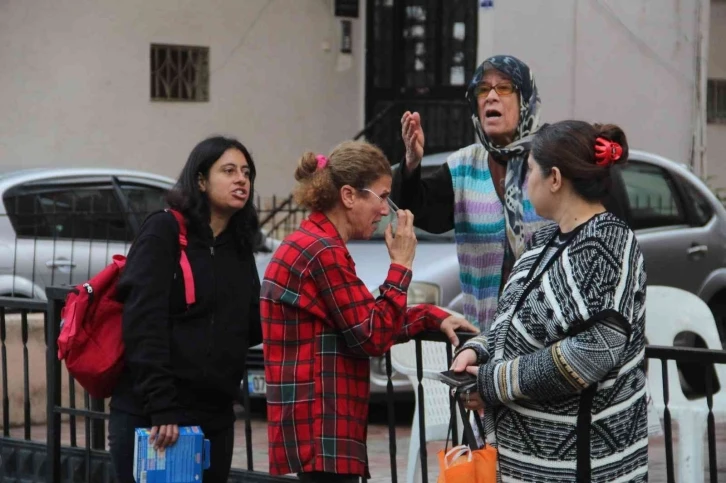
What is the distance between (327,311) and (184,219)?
82 centimetres

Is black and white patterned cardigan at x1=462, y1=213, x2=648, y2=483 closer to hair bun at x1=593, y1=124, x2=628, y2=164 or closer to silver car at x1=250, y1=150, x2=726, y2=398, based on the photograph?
hair bun at x1=593, y1=124, x2=628, y2=164

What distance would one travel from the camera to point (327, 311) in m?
4.30

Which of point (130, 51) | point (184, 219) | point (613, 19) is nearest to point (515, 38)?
point (613, 19)

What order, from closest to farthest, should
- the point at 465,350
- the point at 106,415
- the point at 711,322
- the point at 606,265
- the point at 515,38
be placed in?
the point at 606,265, the point at 465,350, the point at 106,415, the point at 711,322, the point at 515,38

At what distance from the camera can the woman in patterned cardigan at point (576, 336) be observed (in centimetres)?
375

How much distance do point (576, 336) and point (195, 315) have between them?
1.58 metres

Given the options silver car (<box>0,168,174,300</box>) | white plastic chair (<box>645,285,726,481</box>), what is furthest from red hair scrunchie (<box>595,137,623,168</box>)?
silver car (<box>0,168,174,300</box>)

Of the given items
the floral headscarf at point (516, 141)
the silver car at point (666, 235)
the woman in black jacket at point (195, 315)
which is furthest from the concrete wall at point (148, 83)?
the floral headscarf at point (516, 141)

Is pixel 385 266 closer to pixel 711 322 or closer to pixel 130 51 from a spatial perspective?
pixel 711 322

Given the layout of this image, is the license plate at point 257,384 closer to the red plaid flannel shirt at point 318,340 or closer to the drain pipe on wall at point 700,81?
the red plaid flannel shirt at point 318,340

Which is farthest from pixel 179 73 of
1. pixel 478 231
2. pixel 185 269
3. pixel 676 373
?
pixel 478 231

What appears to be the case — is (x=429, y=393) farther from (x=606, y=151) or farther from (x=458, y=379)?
(x=606, y=151)

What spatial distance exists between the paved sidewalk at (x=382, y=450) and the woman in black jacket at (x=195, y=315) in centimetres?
255

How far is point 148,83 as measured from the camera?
1583cm
